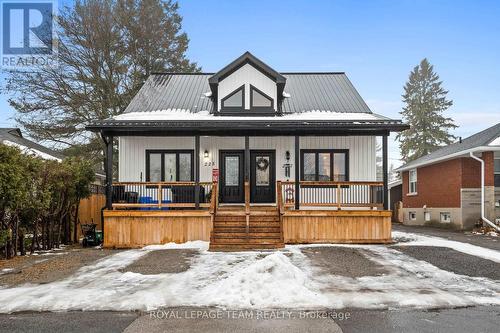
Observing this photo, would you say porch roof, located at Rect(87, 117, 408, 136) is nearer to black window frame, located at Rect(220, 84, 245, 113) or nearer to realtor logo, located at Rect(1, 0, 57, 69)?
black window frame, located at Rect(220, 84, 245, 113)

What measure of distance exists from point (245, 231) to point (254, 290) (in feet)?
18.5

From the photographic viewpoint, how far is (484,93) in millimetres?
43375

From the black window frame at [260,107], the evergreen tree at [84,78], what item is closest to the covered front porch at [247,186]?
the black window frame at [260,107]

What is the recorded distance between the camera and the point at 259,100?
15695 millimetres

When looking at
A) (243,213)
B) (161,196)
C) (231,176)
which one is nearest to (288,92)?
(231,176)

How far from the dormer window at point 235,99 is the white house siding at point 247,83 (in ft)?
0.40

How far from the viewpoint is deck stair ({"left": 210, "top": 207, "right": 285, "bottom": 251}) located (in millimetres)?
11164

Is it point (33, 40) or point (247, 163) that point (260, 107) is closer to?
point (247, 163)

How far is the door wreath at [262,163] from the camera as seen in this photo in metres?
15.3

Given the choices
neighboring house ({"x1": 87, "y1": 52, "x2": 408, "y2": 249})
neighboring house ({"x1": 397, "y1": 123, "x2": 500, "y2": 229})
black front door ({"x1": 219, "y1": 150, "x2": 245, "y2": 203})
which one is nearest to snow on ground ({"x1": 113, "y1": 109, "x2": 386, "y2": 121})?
neighboring house ({"x1": 87, "y1": 52, "x2": 408, "y2": 249})

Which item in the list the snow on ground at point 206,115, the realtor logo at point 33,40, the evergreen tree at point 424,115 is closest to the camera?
the snow on ground at point 206,115

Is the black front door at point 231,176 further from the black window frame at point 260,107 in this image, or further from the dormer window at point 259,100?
the dormer window at point 259,100

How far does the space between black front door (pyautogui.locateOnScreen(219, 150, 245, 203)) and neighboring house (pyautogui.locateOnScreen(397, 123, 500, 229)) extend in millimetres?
10565

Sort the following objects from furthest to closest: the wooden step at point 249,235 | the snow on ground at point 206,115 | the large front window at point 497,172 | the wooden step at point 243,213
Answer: the large front window at point 497,172
the snow on ground at point 206,115
the wooden step at point 243,213
the wooden step at point 249,235
